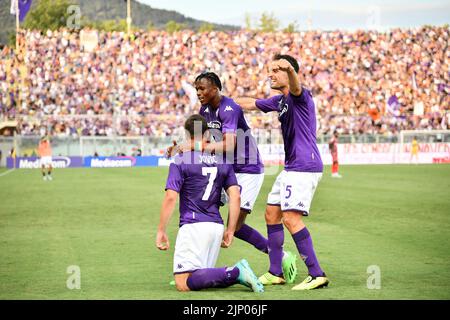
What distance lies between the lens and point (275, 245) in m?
9.06

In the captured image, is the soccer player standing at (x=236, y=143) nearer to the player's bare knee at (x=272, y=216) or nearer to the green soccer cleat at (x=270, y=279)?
the green soccer cleat at (x=270, y=279)

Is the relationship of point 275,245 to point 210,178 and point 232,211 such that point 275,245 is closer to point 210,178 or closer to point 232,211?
point 232,211

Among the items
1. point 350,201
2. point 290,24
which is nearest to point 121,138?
point 350,201

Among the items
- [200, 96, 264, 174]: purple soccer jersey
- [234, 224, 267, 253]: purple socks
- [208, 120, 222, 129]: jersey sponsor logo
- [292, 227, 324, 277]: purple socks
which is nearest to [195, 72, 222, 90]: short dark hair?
[200, 96, 264, 174]: purple soccer jersey

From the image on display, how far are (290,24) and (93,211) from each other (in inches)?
3746

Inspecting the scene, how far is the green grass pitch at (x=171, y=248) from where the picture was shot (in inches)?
328

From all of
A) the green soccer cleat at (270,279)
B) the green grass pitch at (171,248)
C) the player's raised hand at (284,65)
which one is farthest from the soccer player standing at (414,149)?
the player's raised hand at (284,65)

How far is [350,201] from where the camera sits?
69.3 ft

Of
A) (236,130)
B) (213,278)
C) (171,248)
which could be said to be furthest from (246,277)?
(171,248)

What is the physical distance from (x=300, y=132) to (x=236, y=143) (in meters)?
1.05

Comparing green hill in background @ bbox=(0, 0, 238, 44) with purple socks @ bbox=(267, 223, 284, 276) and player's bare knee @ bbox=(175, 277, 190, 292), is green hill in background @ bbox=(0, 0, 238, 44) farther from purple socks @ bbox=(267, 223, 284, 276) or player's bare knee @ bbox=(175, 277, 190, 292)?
player's bare knee @ bbox=(175, 277, 190, 292)

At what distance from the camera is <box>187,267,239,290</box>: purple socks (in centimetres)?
793

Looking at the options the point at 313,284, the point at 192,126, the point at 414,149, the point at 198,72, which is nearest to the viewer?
the point at 192,126
